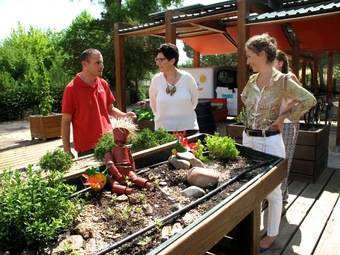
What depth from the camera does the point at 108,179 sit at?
64.9 inches

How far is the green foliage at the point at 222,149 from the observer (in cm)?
217

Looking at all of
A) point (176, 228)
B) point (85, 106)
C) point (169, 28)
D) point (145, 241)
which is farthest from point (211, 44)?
point (145, 241)

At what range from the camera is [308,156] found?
156 inches

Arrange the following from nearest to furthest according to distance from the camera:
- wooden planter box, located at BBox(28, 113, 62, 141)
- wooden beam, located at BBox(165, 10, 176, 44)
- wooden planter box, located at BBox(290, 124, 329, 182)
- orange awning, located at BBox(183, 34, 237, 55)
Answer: wooden planter box, located at BBox(290, 124, 329, 182) < wooden beam, located at BBox(165, 10, 176, 44) < wooden planter box, located at BBox(28, 113, 62, 141) < orange awning, located at BBox(183, 34, 237, 55)

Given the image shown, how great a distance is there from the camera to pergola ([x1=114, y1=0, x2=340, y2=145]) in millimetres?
5477

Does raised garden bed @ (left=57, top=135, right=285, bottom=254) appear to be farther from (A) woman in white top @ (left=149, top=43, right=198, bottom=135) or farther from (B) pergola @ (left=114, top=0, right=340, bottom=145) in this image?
(B) pergola @ (left=114, top=0, right=340, bottom=145)

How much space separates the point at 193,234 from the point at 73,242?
16.3 inches

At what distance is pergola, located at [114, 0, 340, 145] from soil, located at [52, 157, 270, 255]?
13.9ft

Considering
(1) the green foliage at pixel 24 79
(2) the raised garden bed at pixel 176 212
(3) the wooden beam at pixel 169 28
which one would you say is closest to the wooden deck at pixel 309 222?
(2) the raised garden bed at pixel 176 212

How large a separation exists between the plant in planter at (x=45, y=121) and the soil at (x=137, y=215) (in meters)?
6.43

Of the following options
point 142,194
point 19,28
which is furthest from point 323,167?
point 19,28

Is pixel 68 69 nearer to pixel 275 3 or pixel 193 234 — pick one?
pixel 275 3

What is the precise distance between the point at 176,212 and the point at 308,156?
9.91 feet

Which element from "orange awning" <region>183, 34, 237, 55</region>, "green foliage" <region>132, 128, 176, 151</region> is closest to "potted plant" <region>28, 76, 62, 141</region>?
"orange awning" <region>183, 34, 237, 55</region>
